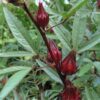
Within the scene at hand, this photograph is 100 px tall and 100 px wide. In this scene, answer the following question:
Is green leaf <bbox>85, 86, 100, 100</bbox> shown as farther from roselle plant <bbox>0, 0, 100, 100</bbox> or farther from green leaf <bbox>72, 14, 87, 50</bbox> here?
green leaf <bbox>72, 14, 87, 50</bbox>

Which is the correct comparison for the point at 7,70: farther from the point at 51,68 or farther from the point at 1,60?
the point at 1,60

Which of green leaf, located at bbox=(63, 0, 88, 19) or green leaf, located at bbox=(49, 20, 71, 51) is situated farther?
green leaf, located at bbox=(49, 20, 71, 51)

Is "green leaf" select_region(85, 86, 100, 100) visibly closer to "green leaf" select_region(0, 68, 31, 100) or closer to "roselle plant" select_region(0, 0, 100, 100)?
"roselle plant" select_region(0, 0, 100, 100)

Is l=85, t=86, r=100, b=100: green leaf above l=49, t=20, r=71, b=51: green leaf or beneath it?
beneath

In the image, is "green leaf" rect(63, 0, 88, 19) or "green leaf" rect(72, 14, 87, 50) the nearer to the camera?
"green leaf" rect(63, 0, 88, 19)

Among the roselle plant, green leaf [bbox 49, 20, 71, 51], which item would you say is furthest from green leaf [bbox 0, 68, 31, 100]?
green leaf [bbox 49, 20, 71, 51]

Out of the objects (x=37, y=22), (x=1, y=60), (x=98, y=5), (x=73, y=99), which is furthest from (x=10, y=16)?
(x=1, y=60)

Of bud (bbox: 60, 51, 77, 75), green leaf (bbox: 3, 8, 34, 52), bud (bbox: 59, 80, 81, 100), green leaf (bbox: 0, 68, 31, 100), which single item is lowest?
bud (bbox: 59, 80, 81, 100)

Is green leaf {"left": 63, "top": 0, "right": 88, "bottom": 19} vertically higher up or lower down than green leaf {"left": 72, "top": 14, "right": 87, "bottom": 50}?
higher up

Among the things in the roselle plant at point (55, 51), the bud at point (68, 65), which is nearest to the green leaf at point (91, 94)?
the roselle plant at point (55, 51)

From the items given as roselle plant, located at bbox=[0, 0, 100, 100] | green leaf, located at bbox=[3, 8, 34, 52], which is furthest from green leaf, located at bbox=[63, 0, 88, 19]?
green leaf, located at bbox=[3, 8, 34, 52]

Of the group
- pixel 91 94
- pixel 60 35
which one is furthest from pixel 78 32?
pixel 91 94
